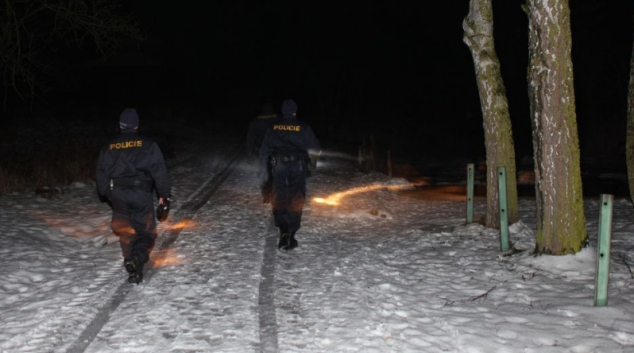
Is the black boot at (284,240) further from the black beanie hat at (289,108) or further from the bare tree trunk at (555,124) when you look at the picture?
the bare tree trunk at (555,124)

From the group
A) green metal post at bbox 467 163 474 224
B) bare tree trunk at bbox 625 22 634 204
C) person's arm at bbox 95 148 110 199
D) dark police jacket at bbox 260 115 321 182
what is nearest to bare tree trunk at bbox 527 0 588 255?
green metal post at bbox 467 163 474 224

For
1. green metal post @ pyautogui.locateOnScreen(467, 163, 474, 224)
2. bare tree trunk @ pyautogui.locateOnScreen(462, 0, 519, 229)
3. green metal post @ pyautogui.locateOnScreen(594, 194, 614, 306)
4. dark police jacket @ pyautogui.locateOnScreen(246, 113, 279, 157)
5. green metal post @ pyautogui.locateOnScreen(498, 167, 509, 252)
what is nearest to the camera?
green metal post @ pyautogui.locateOnScreen(594, 194, 614, 306)

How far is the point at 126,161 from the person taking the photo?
645cm

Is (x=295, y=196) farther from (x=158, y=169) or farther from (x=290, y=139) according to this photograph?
(x=158, y=169)

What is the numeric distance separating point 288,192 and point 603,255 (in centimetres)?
436

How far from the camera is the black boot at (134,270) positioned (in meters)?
6.41

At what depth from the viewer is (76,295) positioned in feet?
19.9

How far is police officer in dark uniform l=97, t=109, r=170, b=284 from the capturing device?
21.2 ft

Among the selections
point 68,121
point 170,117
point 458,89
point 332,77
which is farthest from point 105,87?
point 458,89

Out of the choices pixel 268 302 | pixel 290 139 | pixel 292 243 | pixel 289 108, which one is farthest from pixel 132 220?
pixel 289 108

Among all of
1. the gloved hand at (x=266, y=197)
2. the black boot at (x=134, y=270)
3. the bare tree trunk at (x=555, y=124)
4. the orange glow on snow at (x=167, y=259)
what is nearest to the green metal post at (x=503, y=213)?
the bare tree trunk at (x=555, y=124)

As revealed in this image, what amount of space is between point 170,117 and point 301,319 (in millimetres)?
39931

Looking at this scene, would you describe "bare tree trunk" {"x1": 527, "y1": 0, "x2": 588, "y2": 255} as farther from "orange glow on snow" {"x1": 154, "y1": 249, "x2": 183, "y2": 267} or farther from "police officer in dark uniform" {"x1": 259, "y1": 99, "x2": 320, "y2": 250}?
"orange glow on snow" {"x1": 154, "y1": 249, "x2": 183, "y2": 267}

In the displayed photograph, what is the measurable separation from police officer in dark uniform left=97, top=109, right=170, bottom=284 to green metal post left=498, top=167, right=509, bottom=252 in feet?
14.7
